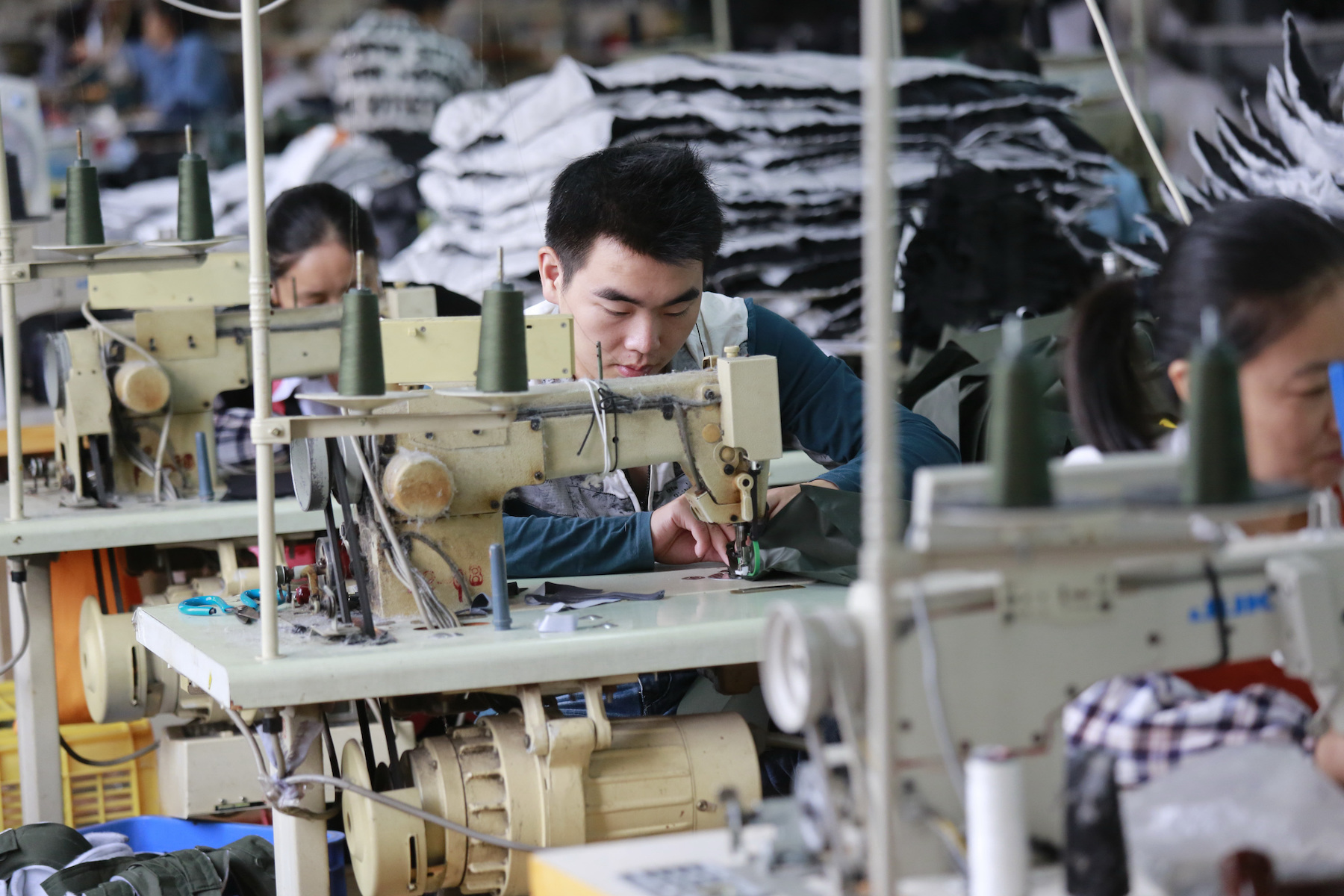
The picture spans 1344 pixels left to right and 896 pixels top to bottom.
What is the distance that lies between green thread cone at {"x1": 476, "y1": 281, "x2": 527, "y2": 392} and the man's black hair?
0.49 metres

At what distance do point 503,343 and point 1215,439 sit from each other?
113cm

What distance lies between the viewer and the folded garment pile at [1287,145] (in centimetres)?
343

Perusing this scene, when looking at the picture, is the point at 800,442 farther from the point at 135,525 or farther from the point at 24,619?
the point at 24,619

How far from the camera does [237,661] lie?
6.35 feet

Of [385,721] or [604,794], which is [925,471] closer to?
[604,794]

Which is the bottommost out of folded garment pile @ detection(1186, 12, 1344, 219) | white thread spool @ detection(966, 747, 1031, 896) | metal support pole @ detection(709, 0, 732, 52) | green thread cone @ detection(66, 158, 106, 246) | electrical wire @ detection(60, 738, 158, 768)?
electrical wire @ detection(60, 738, 158, 768)

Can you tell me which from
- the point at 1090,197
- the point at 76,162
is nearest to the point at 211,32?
the point at 76,162

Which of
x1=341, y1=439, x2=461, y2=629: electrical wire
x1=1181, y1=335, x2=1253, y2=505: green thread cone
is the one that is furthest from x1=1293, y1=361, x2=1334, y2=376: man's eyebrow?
x1=341, y1=439, x2=461, y2=629: electrical wire

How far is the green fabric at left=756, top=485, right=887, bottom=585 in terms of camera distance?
2.34 metres

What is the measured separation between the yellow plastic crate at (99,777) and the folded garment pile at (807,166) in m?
1.96

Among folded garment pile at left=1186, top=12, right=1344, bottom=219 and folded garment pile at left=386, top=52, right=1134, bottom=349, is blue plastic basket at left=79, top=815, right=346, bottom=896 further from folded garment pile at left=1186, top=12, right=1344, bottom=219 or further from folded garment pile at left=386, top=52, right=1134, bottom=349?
folded garment pile at left=1186, top=12, right=1344, bottom=219

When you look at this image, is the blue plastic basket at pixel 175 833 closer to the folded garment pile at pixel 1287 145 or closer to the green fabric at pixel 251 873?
the green fabric at pixel 251 873

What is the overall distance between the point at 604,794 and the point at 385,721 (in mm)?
331

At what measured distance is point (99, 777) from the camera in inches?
125
